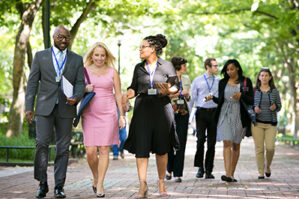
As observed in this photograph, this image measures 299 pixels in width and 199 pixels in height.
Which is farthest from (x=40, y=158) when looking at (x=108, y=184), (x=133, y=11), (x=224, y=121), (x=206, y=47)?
(x=206, y=47)

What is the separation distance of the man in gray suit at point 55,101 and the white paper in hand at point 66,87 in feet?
0.18

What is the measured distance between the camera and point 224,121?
1088cm

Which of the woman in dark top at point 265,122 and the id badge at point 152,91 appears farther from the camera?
the woman in dark top at point 265,122

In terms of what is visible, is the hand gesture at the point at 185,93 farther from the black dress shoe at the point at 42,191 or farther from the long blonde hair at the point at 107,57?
the black dress shoe at the point at 42,191

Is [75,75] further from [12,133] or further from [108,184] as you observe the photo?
[12,133]

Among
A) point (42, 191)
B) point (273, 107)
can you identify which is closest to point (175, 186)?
point (42, 191)

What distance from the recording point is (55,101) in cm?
805

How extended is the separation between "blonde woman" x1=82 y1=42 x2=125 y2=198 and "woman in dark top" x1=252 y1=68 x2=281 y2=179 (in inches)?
154

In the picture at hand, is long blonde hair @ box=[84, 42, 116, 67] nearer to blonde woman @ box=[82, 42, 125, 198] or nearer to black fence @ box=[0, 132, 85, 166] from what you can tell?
blonde woman @ box=[82, 42, 125, 198]

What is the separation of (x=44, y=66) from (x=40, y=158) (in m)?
1.16

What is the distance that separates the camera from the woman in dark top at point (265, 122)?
11.6 metres

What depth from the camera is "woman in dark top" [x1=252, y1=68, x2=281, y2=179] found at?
38.1 ft

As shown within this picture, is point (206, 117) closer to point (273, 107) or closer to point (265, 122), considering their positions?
point (265, 122)

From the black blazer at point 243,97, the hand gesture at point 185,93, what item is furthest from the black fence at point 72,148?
the black blazer at point 243,97
